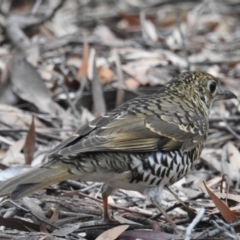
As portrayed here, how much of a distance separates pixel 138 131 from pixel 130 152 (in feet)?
0.61

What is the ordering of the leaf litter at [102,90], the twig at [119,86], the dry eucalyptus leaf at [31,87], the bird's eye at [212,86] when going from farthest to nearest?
the twig at [119,86] < the dry eucalyptus leaf at [31,87] < the bird's eye at [212,86] < the leaf litter at [102,90]

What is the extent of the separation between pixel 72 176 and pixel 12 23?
16.4 ft

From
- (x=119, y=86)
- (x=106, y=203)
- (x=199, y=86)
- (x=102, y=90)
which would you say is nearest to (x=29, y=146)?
(x=106, y=203)

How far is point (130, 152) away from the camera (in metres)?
4.43

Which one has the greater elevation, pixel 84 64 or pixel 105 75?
pixel 84 64

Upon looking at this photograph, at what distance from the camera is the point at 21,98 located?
6965 millimetres

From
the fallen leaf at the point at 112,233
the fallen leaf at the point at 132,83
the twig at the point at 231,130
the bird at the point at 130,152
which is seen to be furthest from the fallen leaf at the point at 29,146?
the fallen leaf at the point at 132,83

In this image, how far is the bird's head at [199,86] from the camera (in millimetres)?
5434

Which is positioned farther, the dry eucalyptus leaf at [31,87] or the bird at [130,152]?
the dry eucalyptus leaf at [31,87]

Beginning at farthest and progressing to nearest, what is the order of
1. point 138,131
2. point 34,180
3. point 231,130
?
point 231,130, point 138,131, point 34,180

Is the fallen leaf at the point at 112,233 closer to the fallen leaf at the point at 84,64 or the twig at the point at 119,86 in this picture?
the twig at the point at 119,86

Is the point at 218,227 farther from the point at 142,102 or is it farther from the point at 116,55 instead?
the point at 116,55

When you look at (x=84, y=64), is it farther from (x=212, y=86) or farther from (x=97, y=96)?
(x=212, y=86)

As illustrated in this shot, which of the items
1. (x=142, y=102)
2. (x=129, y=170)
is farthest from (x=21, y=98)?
(x=129, y=170)
